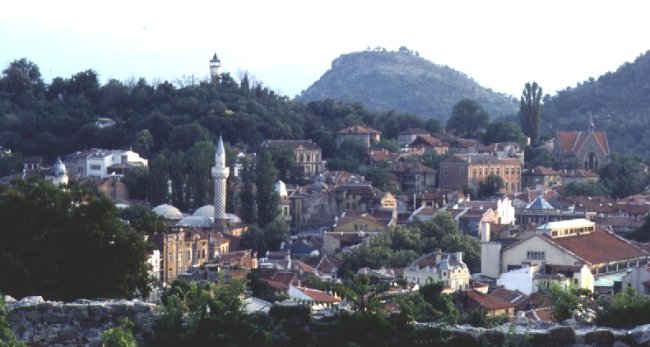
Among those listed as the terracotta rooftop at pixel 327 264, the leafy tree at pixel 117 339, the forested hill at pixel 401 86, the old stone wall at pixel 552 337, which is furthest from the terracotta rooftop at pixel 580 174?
the forested hill at pixel 401 86

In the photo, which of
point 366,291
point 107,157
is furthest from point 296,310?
point 107,157

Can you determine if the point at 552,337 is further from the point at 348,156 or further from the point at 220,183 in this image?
the point at 348,156

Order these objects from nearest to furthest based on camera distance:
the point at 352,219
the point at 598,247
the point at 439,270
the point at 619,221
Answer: the point at 439,270 → the point at 598,247 → the point at 352,219 → the point at 619,221

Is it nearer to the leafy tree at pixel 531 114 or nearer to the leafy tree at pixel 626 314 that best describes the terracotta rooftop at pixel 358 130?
the leafy tree at pixel 531 114

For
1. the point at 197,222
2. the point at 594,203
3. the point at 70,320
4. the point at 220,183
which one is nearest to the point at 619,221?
the point at 594,203

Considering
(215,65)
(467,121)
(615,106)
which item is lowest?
(467,121)

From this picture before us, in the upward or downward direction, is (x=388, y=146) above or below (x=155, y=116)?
below

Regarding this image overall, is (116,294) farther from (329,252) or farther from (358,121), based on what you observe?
(358,121)
